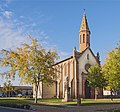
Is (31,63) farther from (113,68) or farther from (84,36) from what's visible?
(84,36)

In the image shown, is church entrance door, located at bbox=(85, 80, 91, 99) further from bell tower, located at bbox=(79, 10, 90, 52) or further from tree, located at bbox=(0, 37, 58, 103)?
tree, located at bbox=(0, 37, 58, 103)

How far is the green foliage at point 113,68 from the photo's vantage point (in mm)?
46875

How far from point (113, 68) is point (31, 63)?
1410 centimetres

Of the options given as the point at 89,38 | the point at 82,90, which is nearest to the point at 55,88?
the point at 82,90

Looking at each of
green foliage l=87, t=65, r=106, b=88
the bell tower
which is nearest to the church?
the bell tower

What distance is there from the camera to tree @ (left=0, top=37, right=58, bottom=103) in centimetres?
4350

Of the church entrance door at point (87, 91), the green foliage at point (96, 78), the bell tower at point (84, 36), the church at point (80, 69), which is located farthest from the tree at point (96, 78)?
the bell tower at point (84, 36)

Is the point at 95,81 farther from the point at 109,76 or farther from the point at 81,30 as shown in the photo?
the point at 81,30

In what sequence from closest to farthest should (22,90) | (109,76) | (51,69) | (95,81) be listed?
(51,69) < (109,76) < (95,81) < (22,90)

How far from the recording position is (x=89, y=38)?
78.2 metres

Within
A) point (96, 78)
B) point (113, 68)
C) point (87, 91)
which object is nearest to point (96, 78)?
point (96, 78)

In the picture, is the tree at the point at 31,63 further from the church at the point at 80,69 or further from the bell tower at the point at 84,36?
the bell tower at the point at 84,36

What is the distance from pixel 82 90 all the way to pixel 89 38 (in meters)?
15.6

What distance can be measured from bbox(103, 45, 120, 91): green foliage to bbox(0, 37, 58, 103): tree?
33.4 feet
